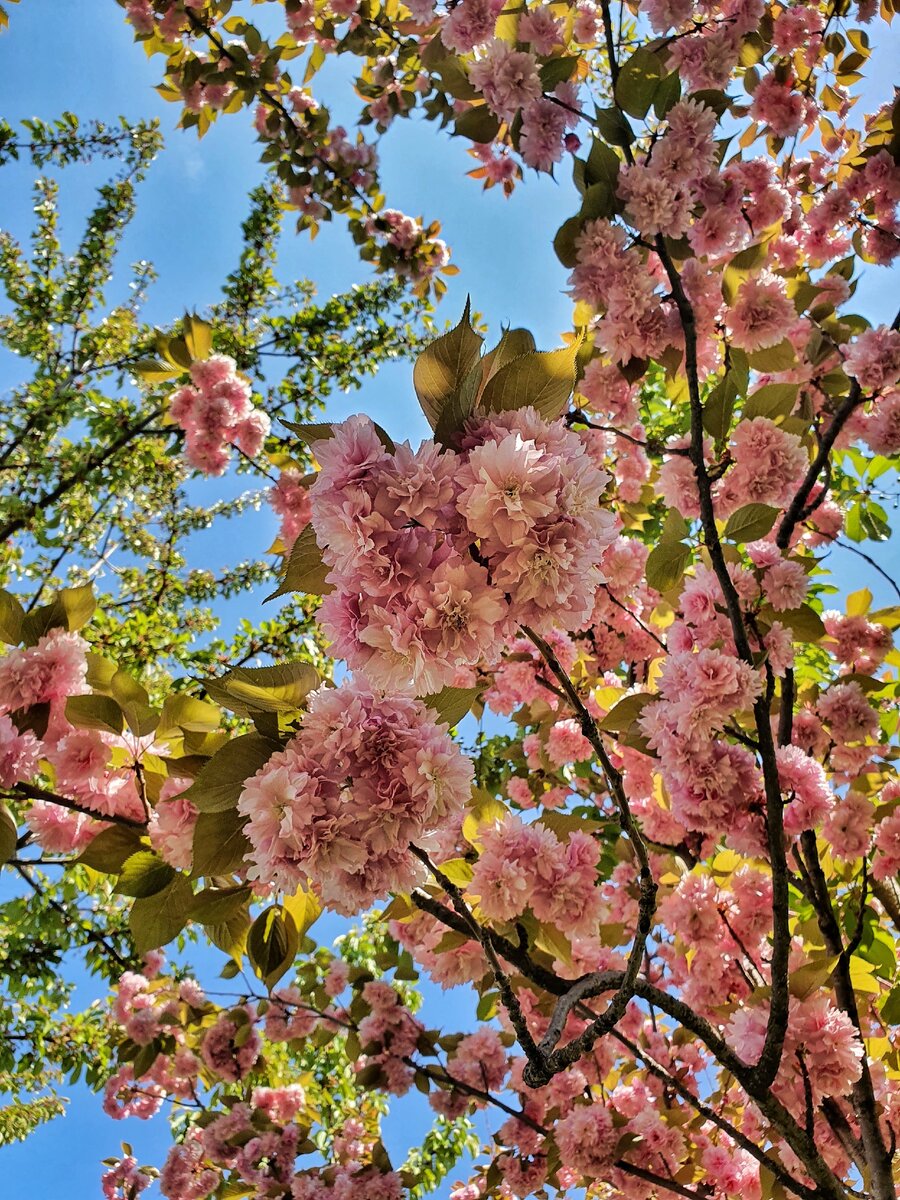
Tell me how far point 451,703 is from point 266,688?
0.22 metres

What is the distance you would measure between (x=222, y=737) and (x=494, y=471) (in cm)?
66

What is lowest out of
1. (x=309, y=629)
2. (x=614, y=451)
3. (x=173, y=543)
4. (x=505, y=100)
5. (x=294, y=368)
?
(x=505, y=100)

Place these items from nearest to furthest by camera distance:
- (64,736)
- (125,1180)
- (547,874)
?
(64,736), (547,874), (125,1180)

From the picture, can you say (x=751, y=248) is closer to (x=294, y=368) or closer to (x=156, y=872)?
(x=156, y=872)

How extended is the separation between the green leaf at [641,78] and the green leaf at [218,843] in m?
1.87

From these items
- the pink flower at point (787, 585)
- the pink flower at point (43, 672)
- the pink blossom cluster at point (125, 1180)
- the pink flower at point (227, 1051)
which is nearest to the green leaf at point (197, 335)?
the pink flower at point (43, 672)

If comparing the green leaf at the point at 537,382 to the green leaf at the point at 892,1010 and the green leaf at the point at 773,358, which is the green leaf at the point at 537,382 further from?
the green leaf at the point at 892,1010

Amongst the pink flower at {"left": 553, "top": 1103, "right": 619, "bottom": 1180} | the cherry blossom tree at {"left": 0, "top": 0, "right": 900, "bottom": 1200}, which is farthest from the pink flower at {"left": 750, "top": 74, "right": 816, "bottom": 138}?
the pink flower at {"left": 553, "top": 1103, "right": 619, "bottom": 1180}

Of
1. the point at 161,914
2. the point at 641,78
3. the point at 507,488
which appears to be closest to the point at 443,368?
the point at 507,488

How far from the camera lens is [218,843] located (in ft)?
2.93

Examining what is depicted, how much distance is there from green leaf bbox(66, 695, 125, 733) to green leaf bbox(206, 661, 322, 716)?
1.35 feet

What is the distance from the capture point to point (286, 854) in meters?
0.76

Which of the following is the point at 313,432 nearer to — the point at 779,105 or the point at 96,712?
the point at 96,712

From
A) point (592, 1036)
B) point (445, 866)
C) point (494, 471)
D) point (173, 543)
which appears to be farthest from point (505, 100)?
point (173, 543)
